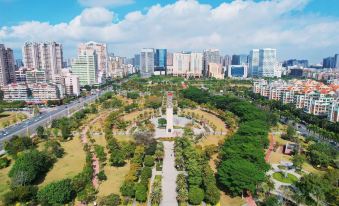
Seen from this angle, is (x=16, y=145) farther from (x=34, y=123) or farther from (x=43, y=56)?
(x=43, y=56)

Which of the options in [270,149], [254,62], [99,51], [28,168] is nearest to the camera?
[28,168]

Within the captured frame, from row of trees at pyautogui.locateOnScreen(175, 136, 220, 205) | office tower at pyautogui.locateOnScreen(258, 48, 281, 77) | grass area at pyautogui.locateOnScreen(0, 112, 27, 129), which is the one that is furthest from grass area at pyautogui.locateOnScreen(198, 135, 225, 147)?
office tower at pyautogui.locateOnScreen(258, 48, 281, 77)

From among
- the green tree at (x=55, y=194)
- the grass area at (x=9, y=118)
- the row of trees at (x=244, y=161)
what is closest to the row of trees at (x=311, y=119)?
the row of trees at (x=244, y=161)

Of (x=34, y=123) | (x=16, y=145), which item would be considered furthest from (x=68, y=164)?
(x=34, y=123)

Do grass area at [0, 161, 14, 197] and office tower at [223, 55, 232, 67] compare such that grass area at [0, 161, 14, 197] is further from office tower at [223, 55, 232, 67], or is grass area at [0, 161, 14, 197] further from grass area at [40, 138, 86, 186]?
office tower at [223, 55, 232, 67]

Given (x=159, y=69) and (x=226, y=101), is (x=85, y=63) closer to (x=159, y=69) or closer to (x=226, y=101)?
(x=226, y=101)
